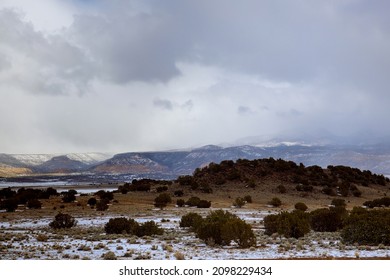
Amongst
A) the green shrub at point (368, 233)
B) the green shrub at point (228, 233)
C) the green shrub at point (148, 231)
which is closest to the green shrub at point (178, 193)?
the green shrub at point (148, 231)

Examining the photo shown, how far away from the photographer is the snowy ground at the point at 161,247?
1541 cm

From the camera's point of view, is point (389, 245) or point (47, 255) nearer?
point (47, 255)

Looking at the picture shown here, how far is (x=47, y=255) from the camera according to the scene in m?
15.6

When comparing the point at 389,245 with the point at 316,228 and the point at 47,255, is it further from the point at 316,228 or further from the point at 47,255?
the point at 47,255

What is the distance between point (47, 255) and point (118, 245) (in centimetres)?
314

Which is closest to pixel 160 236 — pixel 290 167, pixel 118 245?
pixel 118 245

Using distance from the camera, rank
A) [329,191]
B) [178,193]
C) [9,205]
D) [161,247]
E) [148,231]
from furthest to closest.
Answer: [329,191] < [178,193] < [9,205] < [148,231] < [161,247]

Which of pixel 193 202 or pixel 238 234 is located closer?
pixel 238 234

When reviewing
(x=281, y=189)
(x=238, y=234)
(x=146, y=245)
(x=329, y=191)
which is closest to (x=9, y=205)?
(x=146, y=245)

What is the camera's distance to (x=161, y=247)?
17.6 m

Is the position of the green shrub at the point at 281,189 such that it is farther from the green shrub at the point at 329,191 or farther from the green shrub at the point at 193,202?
the green shrub at the point at 193,202

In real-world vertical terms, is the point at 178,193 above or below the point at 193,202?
above

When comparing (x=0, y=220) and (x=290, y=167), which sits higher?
(x=290, y=167)

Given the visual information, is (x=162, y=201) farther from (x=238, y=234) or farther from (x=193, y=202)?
(x=238, y=234)
